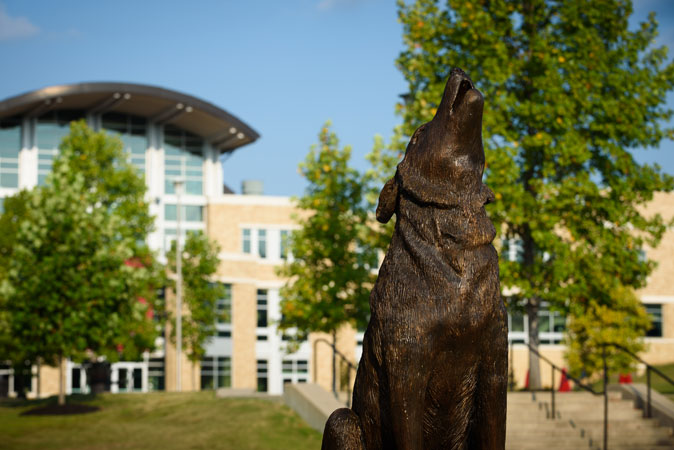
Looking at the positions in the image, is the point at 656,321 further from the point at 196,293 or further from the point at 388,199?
the point at 388,199

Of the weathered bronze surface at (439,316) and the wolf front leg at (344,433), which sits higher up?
the weathered bronze surface at (439,316)

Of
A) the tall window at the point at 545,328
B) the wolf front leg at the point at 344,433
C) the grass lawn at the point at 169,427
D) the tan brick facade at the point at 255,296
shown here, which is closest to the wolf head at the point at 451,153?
the wolf front leg at the point at 344,433

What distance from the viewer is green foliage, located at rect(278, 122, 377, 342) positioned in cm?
2195

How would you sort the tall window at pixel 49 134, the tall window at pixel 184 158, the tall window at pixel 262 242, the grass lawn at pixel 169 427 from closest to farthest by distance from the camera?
the grass lawn at pixel 169 427
the tall window at pixel 262 242
the tall window at pixel 49 134
the tall window at pixel 184 158

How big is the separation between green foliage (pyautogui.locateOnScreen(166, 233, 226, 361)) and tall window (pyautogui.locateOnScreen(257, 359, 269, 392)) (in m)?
8.86

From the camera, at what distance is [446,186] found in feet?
15.6

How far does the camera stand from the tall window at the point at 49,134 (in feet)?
158

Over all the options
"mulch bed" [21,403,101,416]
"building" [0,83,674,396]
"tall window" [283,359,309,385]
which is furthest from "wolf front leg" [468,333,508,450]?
"tall window" [283,359,309,385]

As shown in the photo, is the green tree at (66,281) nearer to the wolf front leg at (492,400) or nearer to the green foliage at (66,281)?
the green foliage at (66,281)

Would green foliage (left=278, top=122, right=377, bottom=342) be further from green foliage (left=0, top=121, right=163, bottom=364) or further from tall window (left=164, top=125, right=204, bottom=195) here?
tall window (left=164, top=125, right=204, bottom=195)

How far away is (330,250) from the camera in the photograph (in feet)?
72.6

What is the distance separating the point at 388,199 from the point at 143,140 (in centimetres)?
4808

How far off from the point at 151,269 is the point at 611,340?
17338 mm

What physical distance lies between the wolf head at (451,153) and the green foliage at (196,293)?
101 ft
